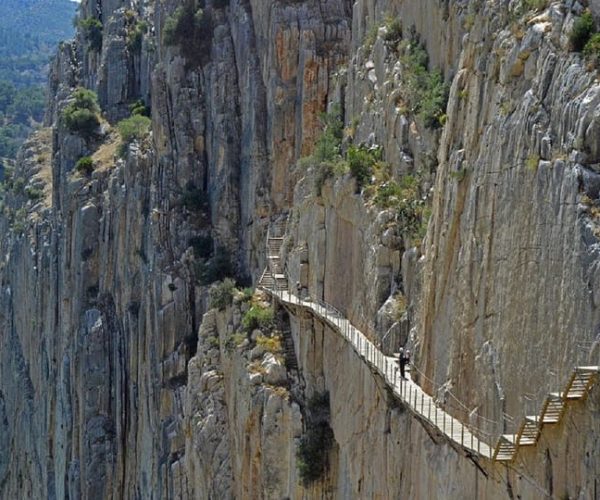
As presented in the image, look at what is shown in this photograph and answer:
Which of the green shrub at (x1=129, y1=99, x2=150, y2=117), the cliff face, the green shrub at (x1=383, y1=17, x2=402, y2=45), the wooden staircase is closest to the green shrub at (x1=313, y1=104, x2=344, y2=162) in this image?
the cliff face

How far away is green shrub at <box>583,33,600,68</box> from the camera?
21.8 metres

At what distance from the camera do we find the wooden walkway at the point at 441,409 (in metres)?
20.1

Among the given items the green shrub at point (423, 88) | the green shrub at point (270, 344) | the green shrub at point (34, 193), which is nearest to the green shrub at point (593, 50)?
the green shrub at point (423, 88)

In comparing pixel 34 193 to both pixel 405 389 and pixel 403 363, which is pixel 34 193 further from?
pixel 405 389

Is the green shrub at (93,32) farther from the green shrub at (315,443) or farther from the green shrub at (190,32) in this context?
the green shrub at (315,443)

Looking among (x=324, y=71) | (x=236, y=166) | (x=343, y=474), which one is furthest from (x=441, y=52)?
(x=236, y=166)

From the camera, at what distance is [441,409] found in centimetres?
2645

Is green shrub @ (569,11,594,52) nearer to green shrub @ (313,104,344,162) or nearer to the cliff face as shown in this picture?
the cliff face

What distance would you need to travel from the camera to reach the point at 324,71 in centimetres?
5003

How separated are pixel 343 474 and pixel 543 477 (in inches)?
554

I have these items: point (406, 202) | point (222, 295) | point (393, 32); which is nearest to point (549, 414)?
point (406, 202)

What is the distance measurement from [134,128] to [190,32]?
24.7 ft

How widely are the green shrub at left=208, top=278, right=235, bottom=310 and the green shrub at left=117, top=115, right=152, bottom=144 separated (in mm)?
17014

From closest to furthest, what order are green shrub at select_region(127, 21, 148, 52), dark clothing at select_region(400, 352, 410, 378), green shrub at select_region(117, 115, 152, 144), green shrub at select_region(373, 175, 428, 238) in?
dark clothing at select_region(400, 352, 410, 378) → green shrub at select_region(373, 175, 428, 238) → green shrub at select_region(117, 115, 152, 144) → green shrub at select_region(127, 21, 148, 52)
